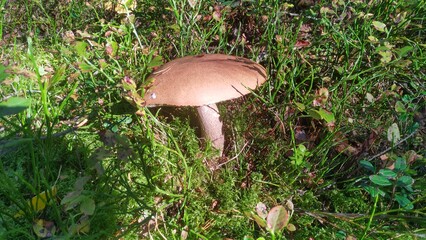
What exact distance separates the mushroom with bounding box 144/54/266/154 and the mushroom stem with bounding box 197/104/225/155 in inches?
8.9

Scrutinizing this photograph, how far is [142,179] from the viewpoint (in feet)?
4.63

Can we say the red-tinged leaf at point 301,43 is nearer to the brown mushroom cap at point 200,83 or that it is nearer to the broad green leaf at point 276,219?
the brown mushroom cap at point 200,83

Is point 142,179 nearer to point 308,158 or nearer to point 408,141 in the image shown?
point 308,158

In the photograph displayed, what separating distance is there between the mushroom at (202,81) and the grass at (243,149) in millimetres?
68

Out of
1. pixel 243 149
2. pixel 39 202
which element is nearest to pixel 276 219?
pixel 243 149

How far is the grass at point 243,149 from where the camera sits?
3.65ft

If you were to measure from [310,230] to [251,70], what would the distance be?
61cm

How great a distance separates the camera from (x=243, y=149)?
1.48 m

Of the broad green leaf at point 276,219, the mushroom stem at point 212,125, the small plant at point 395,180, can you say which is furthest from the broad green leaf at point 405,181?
the mushroom stem at point 212,125

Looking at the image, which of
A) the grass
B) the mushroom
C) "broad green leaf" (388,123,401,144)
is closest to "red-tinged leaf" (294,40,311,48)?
the grass

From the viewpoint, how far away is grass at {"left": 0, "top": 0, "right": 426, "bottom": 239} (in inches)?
43.8

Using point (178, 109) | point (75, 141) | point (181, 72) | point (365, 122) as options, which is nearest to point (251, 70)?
point (181, 72)

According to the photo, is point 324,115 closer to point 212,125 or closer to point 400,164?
point 400,164

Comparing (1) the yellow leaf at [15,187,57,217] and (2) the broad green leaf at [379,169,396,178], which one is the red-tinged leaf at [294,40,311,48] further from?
(1) the yellow leaf at [15,187,57,217]
